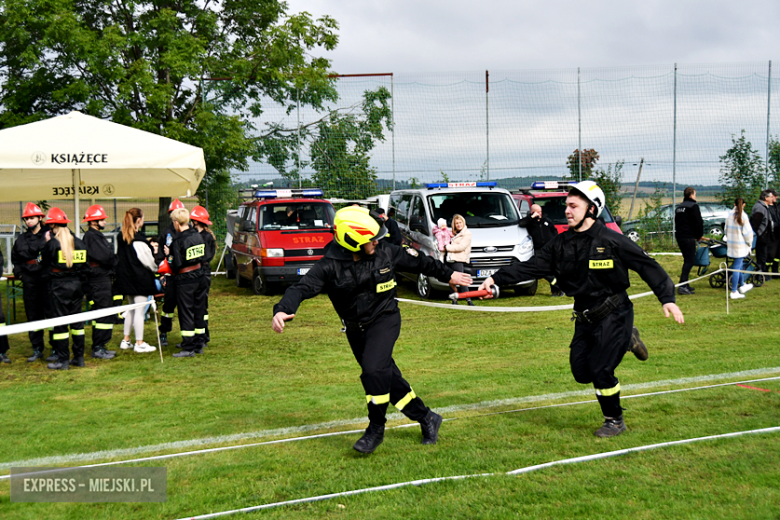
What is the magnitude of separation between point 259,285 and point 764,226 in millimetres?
9942

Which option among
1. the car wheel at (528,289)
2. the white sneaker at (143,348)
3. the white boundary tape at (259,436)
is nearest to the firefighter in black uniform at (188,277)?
the white sneaker at (143,348)

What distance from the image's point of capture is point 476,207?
587 inches

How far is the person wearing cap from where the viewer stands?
9023 mm

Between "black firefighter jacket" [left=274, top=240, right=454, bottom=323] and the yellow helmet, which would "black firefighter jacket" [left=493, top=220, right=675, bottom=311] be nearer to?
"black firefighter jacket" [left=274, top=240, right=454, bottom=323]

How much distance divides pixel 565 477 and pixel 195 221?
272 inches

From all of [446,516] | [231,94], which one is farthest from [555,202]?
[446,516]

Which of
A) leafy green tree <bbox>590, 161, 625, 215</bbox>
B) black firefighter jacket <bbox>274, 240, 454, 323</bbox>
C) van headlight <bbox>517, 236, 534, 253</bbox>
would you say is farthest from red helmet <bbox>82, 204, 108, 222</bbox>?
leafy green tree <bbox>590, 161, 625, 215</bbox>

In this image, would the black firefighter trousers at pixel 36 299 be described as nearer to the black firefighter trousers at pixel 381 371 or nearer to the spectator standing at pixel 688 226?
the black firefighter trousers at pixel 381 371

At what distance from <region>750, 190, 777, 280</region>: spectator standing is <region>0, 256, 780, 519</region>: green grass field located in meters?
4.05

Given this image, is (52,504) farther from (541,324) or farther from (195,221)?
(541,324)

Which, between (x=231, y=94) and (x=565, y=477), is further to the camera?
(x=231, y=94)

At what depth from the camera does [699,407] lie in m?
6.15

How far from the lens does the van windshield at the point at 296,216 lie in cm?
1541

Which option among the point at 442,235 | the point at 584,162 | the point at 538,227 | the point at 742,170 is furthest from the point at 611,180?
the point at 442,235
